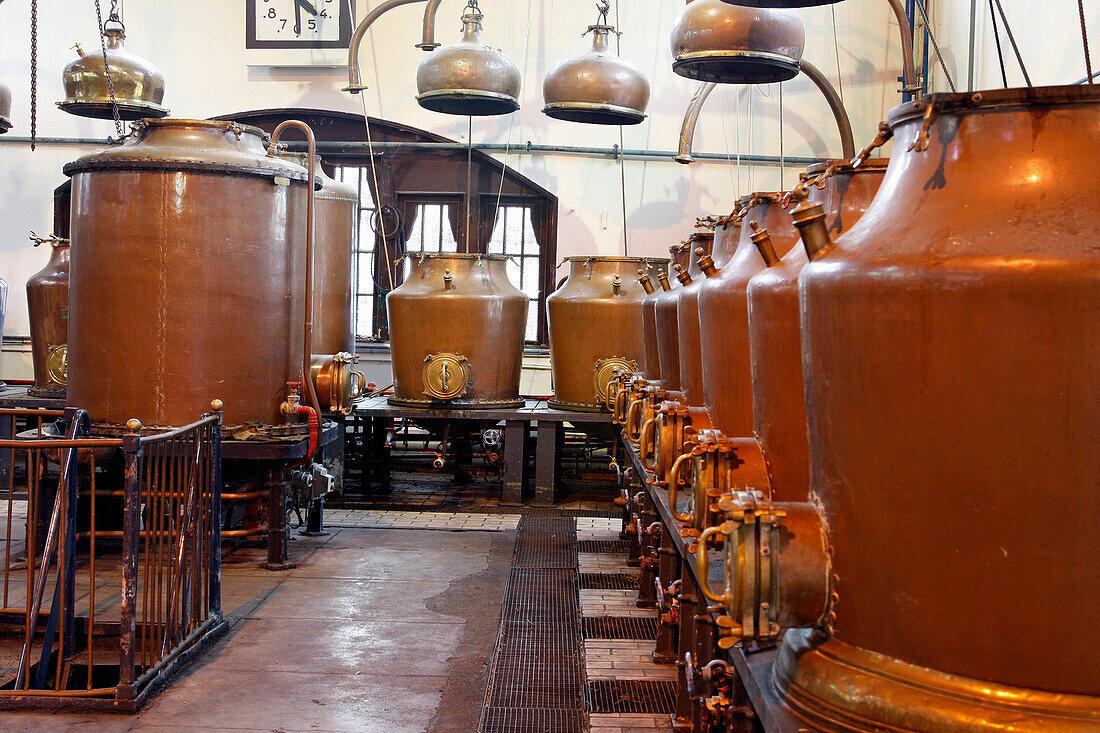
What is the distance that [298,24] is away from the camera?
976 cm

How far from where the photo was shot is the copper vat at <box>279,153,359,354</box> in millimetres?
7625

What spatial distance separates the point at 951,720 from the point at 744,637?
1.28 feet

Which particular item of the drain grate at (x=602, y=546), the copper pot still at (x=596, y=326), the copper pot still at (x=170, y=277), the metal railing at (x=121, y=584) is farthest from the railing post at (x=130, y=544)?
the copper pot still at (x=596, y=326)

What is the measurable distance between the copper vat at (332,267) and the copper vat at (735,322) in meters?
4.92

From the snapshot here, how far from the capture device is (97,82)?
25.4 feet

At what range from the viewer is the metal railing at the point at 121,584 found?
3543 mm

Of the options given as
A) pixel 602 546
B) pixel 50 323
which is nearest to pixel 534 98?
pixel 50 323

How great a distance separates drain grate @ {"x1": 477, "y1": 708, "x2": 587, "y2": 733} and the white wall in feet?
21.9

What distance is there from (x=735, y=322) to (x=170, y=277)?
3548 mm

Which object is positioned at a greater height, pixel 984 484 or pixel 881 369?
pixel 881 369

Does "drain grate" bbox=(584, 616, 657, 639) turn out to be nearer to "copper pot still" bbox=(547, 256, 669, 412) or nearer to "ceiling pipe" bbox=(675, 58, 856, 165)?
"copper pot still" bbox=(547, 256, 669, 412)

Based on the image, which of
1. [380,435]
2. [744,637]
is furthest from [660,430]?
[380,435]

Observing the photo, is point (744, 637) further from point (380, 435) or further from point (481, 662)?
point (380, 435)

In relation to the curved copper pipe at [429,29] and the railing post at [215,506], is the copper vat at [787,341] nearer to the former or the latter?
the railing post at [215,506]
